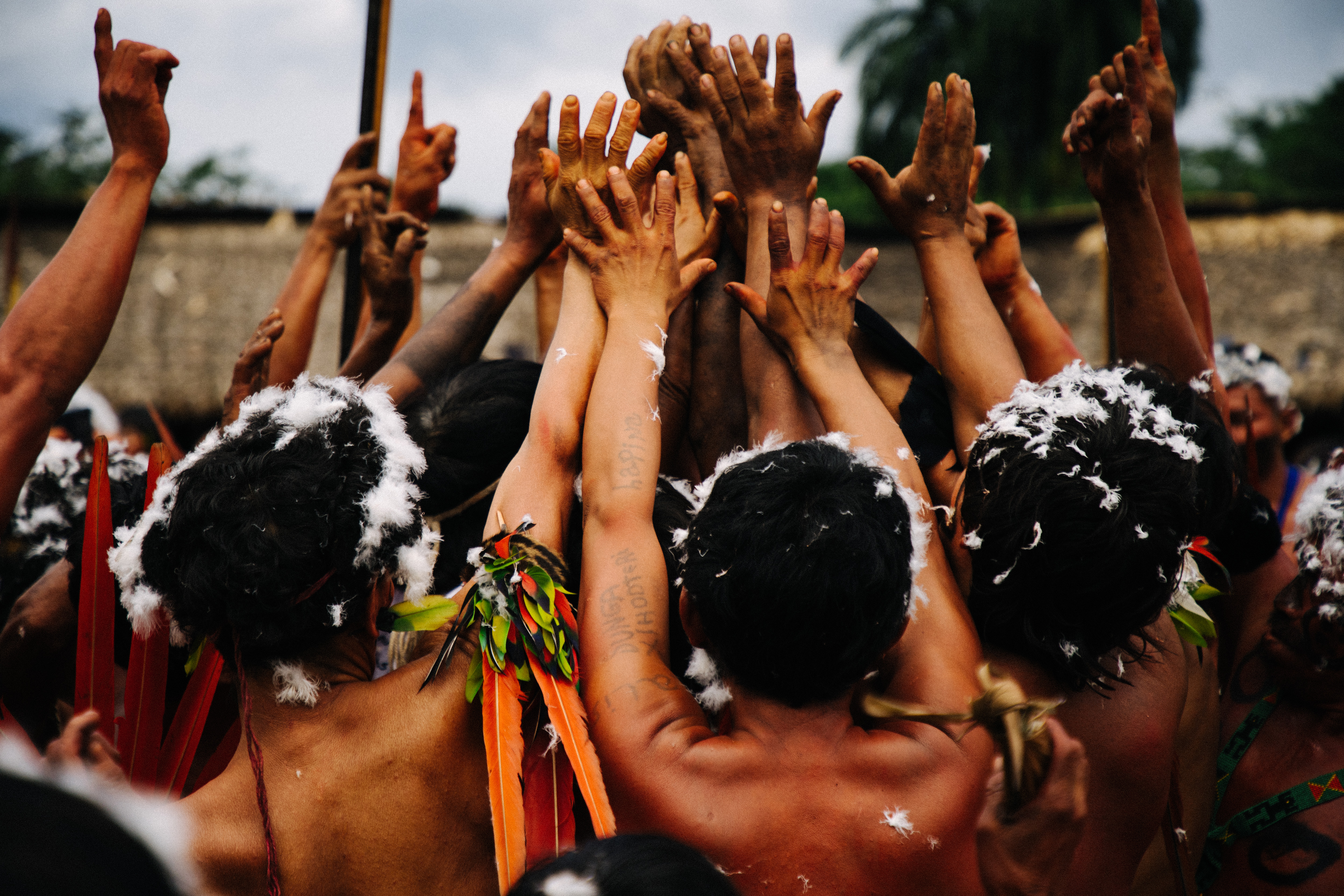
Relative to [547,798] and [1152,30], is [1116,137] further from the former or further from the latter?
[547,798]

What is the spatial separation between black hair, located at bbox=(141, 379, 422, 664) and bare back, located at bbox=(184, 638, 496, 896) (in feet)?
0.52

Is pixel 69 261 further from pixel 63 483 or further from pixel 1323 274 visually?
pixel 1323 274

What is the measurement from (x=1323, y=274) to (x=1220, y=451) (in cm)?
878

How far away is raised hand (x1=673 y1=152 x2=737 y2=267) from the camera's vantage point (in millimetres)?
2547

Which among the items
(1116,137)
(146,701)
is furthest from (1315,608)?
(146,701)

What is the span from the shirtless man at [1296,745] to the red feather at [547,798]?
5.67ft

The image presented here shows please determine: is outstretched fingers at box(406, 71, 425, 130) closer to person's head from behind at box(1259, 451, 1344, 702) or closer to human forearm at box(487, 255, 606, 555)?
human forearm at box(487, 255, 606, 555)

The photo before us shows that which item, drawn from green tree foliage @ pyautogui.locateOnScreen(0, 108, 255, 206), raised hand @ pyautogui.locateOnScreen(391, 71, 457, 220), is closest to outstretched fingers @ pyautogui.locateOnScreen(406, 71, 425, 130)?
raised hand @ pyautogui.locateOnScreen(391, 71, 457, 220)

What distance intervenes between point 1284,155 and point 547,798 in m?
31.5

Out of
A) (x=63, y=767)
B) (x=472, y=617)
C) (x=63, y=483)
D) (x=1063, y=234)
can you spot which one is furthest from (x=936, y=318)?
(x=1063, y=234)

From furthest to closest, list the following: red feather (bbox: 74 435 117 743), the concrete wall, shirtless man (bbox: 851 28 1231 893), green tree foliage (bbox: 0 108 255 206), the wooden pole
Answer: green tree foliage (bbox: 0 108 255 206)
the concrete wall
the wooden pole
red feather (bbox: 74 435 117 743)
shirtless man (bbox: 851 28 1231 893)

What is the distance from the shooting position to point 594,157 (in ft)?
7.55

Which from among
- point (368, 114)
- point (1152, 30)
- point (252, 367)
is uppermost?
point (1152, 30)

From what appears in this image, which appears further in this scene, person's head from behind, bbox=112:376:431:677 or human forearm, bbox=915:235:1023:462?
human forearm, bbox=915:235:1023:462
